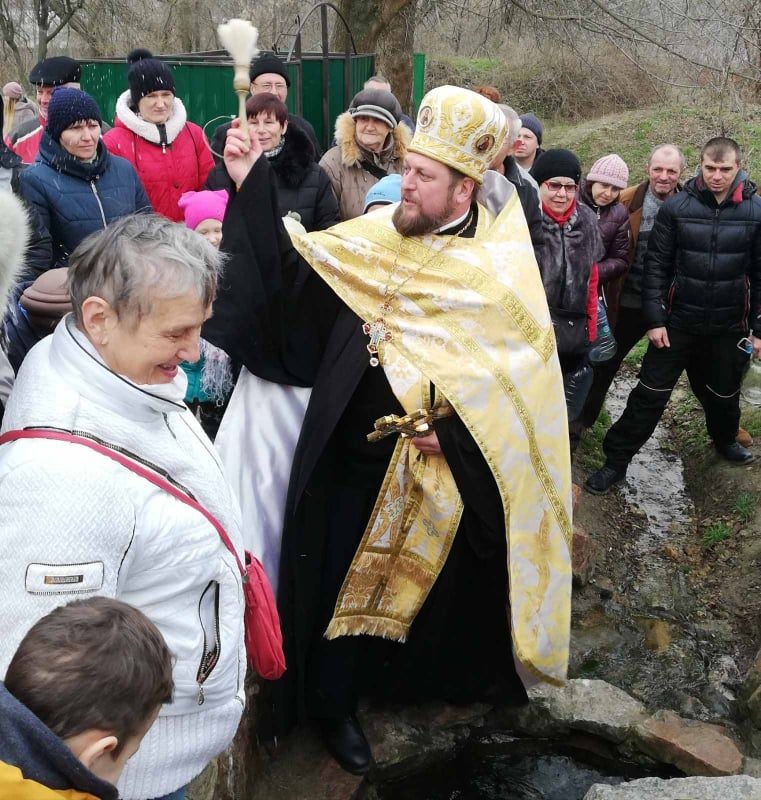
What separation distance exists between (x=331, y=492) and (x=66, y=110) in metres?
2.09

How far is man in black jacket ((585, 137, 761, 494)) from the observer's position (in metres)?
5.01

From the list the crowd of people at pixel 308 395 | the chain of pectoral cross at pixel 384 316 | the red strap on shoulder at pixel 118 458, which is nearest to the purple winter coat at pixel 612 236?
the crowd of people at pixel 308 395

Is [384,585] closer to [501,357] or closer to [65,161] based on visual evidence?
[501,357]

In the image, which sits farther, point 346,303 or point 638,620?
point 638,620

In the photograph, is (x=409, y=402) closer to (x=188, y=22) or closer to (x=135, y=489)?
(x=135, y=489)

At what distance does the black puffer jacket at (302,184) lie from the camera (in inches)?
175

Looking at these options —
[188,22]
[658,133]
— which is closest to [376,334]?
[658,133]

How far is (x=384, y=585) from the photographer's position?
314cm

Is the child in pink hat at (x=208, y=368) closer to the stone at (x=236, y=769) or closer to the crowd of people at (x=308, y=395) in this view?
the crowd of people at (x=308, y=395)

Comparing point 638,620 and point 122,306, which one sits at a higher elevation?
point 122,306

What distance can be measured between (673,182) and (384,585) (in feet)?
12.2

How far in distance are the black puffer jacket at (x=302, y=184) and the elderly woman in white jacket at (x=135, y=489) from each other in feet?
8.72

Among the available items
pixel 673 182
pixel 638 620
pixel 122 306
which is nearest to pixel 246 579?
pixel 122 306

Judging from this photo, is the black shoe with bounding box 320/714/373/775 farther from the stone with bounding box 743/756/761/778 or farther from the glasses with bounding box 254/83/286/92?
the glasses with bounding box 254/83/286/92
